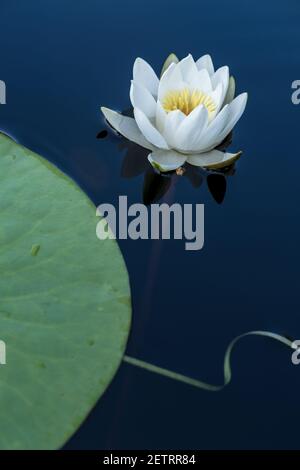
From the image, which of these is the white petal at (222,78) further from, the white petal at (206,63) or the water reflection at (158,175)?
the water reflection at (158,175)

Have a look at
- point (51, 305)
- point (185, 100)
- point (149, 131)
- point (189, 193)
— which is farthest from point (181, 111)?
point (51, 305)

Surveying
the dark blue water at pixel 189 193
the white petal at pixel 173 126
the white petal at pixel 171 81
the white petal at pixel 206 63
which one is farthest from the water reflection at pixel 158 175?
the white petal at pixel 206 63

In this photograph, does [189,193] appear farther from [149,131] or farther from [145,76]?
[145,76]

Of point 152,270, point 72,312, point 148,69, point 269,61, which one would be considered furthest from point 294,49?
point 72,312

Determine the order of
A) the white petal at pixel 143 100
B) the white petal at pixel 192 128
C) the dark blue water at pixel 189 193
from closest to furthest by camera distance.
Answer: the dark blue water at pixel 189 193
the white petal at pixel 192 128
the white petal at pixel 143 100

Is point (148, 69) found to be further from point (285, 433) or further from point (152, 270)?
point (285, 433)

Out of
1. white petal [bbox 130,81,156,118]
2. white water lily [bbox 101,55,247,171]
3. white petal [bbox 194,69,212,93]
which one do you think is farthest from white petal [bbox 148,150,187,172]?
white petal [bbox 194,69,212,93]
